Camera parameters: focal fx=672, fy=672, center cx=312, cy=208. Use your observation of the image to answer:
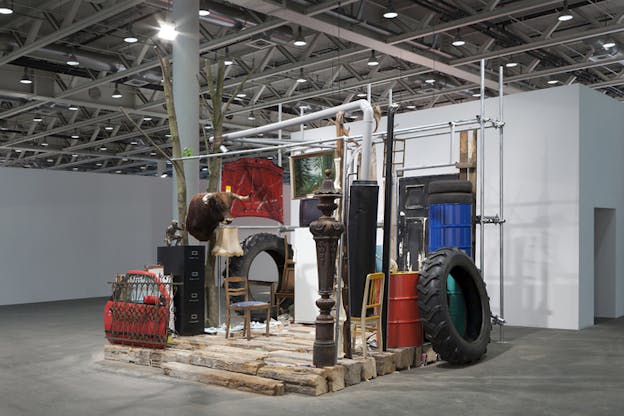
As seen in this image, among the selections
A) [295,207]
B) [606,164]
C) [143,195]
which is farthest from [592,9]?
[143,195]

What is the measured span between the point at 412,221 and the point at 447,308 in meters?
3.10

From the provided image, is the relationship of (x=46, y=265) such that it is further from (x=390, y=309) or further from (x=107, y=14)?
(x=390, y=309)

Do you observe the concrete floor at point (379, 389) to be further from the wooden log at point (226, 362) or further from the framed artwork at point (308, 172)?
the framed artwork at point (308, 172)

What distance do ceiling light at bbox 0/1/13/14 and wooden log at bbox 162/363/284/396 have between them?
247 inches

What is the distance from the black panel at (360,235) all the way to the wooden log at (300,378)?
870 millimetres

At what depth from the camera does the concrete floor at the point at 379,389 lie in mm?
5215

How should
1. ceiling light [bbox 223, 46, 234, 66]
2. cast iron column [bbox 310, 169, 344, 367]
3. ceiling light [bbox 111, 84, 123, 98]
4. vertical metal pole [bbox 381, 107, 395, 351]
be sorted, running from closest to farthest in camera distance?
cast iron column [bbox 310, 169, 344, 367]
vertical metal pole [bbox 381, 107, 395, 351]
ceiling light [bbox 223, 46, 234, 66]
ceiling light [bbox 111, 84, 123, 98]

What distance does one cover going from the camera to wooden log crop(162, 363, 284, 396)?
569 cm

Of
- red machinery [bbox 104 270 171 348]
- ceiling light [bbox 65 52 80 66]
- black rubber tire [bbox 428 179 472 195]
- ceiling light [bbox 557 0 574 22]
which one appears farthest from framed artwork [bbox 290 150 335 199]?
ceiling light [bbox 65 52 80 66]

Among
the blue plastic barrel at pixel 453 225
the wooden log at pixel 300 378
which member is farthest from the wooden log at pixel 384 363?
the blue plastic barrel at pixel 453 225

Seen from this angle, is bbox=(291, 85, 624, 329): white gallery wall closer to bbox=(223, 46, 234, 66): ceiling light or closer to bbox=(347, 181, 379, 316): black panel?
bbox=(347, 181, 379, 316): black panel

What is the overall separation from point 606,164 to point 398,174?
3173 millimetres

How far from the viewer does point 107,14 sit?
9.84 metres

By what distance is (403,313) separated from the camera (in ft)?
22.7
